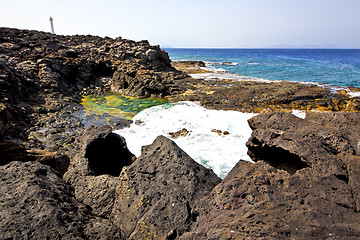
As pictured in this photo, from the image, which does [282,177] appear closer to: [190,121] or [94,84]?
[190,121]

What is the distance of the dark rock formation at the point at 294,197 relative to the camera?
112 inches

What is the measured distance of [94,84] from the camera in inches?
1017

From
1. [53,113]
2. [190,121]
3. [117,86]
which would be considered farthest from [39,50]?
[190,121]

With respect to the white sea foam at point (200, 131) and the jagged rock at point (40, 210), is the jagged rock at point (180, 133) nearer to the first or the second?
the white sea foam at point (200, 131)

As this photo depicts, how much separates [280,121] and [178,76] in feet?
78.5

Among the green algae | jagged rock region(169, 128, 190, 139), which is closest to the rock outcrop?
jagged rock region(169, 128, 190, 139)

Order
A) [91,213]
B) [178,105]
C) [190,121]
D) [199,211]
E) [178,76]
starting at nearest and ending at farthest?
[199,211] < [91,213] < [190,121] < [178,105] < [178,76]

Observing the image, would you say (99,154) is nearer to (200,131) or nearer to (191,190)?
(191,190)

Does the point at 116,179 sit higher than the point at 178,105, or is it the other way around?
the point at 116,179

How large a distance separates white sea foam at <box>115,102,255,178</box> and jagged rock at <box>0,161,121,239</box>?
6.00 metres

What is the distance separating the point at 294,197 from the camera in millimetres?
3299

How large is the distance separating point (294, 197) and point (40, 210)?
3.97m

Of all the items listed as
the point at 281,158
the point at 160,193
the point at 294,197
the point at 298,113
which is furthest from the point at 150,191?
the point at 298,113

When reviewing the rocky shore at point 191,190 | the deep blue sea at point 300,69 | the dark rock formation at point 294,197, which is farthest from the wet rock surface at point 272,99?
the deep blue sea at point 300,69
